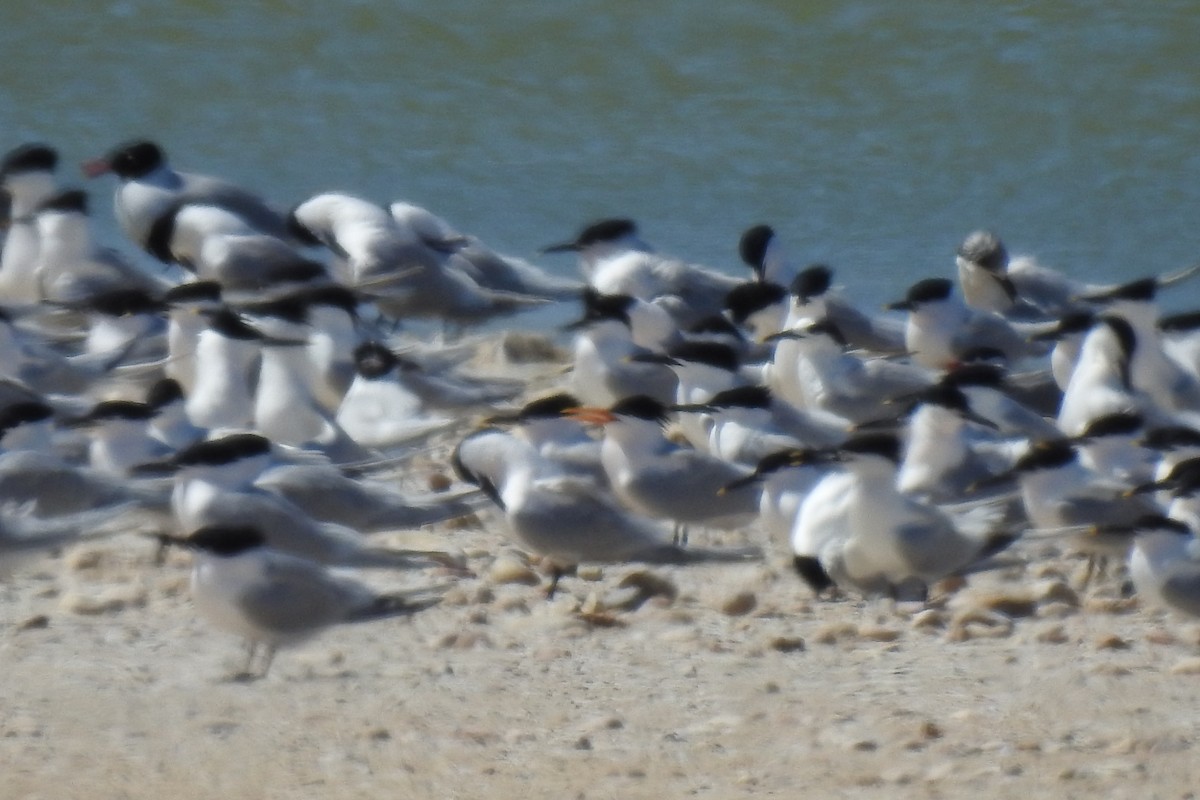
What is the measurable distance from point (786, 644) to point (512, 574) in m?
0.78

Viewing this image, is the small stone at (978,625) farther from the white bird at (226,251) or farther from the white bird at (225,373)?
the white bird at (226,251)

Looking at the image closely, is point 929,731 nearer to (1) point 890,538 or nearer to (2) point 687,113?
(1) point 890,538

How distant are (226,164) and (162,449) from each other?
6722 mm

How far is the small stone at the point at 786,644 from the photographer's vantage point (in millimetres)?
4191

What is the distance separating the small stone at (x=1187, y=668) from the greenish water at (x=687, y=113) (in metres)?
5.11

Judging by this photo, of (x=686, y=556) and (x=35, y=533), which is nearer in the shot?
(x=35, y=533)

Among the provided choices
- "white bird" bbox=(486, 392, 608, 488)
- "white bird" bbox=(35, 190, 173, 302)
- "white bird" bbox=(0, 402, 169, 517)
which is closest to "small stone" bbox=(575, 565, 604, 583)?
"white bird" bbox=(486, 392, 608, 488)

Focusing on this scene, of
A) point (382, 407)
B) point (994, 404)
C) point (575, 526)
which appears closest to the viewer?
point (575, 526)

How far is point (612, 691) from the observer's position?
3.94 metres

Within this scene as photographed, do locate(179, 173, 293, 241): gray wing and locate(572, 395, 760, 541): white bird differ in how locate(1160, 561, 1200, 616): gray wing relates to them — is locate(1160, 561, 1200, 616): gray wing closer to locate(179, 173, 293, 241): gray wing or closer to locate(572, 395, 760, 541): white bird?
locate(572, 395, 760, 541): white bird

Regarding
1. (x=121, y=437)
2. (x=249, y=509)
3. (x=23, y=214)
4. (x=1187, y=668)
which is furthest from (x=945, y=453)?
(x=23, y=214)

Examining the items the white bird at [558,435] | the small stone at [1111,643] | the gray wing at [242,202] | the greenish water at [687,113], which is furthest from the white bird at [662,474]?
the greenish water at [687,113]

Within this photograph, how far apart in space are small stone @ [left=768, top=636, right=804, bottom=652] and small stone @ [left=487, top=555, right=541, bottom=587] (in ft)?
2.33

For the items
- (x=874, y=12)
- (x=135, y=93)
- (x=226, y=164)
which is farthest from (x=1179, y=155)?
(x=135, y=93)
